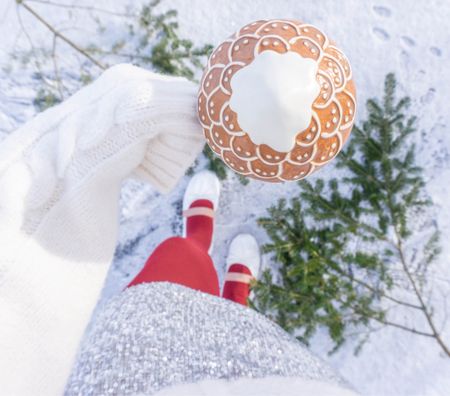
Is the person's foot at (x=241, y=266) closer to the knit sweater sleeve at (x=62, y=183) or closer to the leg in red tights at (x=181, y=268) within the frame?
the leg in red tights at (x=181, y=268)

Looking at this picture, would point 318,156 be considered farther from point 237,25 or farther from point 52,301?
point 237,25

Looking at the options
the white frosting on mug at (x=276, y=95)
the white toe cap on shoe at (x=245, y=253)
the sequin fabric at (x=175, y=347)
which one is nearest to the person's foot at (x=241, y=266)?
the white toe cap on shoe at (x=245, y=253)

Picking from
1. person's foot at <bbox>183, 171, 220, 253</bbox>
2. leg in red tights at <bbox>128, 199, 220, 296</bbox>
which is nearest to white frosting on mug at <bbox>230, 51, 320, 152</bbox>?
leg in red tights at <bbox>128, 199, 220, 296</bbox>

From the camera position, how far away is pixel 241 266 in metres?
1.50

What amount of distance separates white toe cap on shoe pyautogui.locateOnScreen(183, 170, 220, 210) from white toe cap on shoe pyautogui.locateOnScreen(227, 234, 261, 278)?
0.15 m

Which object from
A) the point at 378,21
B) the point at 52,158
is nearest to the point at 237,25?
the point at 378,21

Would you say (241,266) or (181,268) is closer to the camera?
(181,268)

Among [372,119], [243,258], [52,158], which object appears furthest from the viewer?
[243,258]

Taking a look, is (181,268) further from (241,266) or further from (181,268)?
(241,266)

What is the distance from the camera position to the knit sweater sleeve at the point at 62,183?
84 centimetres

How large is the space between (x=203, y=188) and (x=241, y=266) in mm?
294

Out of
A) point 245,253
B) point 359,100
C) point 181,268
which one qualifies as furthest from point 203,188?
point 359,100

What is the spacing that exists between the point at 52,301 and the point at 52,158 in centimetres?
30

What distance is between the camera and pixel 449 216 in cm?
152
